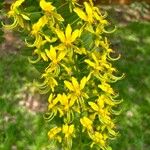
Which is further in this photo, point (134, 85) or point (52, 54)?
point (134, 85)

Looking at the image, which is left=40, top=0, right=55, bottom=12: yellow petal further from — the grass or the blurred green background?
the grass

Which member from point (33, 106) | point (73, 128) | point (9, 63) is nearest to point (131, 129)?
point (33, 106)

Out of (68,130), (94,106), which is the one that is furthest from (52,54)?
(68,130)

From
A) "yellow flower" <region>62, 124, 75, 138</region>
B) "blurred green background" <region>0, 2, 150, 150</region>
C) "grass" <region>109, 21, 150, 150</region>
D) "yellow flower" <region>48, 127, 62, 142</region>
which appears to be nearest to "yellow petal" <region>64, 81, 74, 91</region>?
"yellow flower" <region>62, 124, 75, 138</region>

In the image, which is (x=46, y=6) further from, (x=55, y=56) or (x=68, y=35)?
(x=55, y=56)

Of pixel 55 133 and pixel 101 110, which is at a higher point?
pixel 101 110

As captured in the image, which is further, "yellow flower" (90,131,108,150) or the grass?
the grass

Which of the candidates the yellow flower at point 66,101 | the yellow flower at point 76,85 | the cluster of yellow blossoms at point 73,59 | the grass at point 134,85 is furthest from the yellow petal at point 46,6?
the grass at point 134,85
